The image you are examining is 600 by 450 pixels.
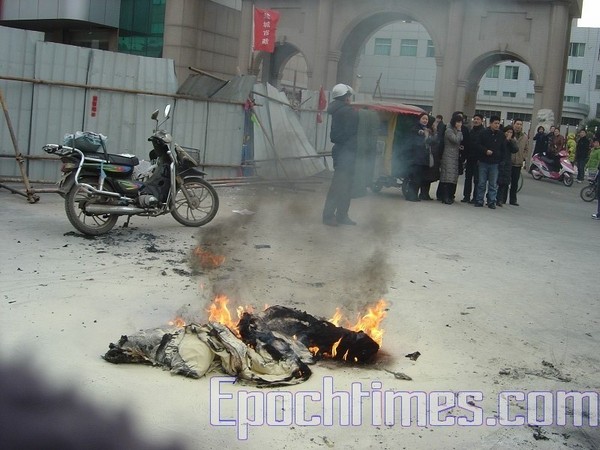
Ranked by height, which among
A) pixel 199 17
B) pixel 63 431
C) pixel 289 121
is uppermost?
pixel 199 17

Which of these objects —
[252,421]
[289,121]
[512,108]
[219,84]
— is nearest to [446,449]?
[252,421]

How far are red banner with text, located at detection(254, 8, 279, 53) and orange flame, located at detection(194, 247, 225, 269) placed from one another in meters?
12.9

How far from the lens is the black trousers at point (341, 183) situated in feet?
32.0

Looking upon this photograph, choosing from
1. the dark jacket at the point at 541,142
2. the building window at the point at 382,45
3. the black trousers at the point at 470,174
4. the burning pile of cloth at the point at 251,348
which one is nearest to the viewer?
the burning pile of cloth at the point at 251,348

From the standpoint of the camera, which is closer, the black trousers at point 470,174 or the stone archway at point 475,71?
the black trousers at point 470,174

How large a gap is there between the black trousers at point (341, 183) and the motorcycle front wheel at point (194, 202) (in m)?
1.69

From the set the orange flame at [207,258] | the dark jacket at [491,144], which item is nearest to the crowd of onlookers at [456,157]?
the dark jacket at [491,144]

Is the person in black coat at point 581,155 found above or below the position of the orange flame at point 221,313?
above

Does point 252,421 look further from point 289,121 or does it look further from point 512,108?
point 512,108

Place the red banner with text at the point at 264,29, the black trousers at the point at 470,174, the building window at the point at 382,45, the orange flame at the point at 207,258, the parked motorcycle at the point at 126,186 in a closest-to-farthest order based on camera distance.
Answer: the orange flame at the point at 207,258
the parked motorcycle at the point at 126,186
the black trousers at the point at 470,174
the red banner with text at the point at 264,29
the building window at the point at 382,45

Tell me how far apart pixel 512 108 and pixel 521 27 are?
39730 mm

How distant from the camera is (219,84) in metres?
13.3

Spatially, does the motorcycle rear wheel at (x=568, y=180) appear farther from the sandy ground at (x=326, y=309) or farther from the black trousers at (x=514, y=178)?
the sandy ground at (x=326, y=309)

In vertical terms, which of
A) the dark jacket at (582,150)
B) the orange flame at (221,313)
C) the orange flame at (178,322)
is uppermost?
the dark jacket at (582,150)
